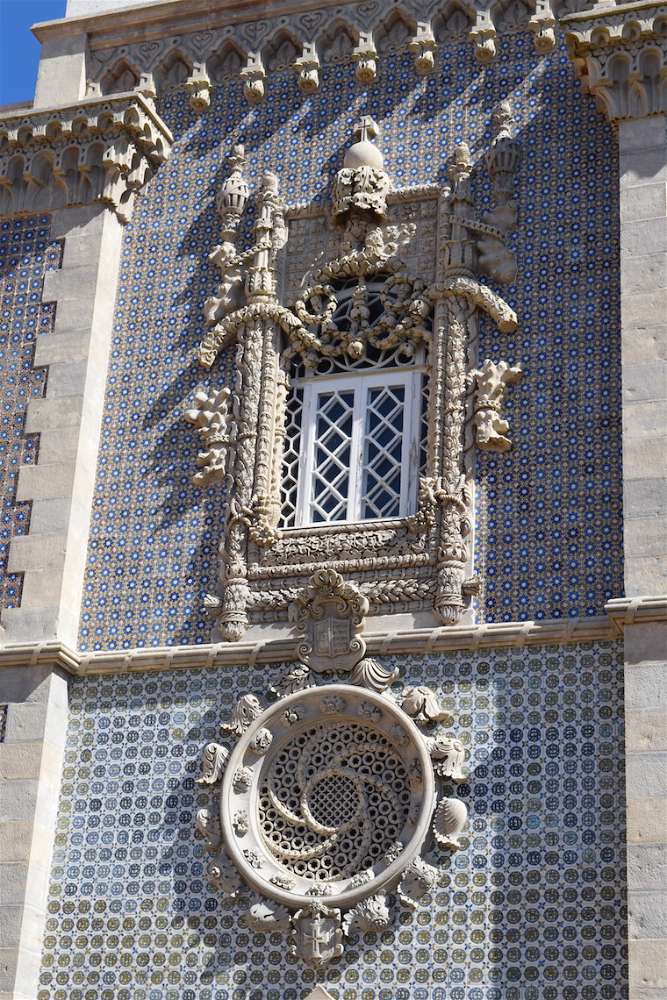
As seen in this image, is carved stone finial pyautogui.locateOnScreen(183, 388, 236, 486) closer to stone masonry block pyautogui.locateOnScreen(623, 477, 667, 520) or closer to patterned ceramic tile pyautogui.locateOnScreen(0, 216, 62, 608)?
patterned ceramic tile pyautogui.locateOnScreen(0, 216, 62, 608)

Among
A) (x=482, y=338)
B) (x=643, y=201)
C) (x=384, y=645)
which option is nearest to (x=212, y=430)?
(x=482, y=338)

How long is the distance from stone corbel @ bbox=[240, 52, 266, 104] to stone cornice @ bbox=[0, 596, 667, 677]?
4.82m

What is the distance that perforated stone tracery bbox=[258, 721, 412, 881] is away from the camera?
12.3 metres

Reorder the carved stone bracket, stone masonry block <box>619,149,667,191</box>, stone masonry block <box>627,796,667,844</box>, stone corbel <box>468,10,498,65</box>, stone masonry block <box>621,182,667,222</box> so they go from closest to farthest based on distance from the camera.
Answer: stone masonry block <box>627,796,667,844</box>
stone masonry block <box>621,182,667,222</box>
stone masonry block <box>619,149,667,191</box>
stone corbel <box>468,10,498,65</box>
the carved stone bracket

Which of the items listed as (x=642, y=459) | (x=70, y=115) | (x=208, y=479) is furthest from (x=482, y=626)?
(x=70, y=115)

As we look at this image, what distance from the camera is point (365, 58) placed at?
1509cm

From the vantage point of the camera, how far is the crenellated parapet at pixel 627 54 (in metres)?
13.7

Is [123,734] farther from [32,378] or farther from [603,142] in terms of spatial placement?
[603,142]

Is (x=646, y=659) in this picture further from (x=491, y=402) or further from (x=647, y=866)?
(x=491, y=402)

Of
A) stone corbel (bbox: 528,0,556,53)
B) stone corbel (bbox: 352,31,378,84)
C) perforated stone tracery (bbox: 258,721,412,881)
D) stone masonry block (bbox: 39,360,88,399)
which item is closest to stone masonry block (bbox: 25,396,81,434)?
stone masonry block (bbox: 39,360,88,399)

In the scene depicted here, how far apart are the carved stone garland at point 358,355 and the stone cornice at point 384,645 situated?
19cm

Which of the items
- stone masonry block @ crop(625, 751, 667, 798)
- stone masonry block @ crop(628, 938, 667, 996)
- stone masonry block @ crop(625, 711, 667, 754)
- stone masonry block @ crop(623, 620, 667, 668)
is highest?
stone masonry block @ crop(623, 620, 667, 668)

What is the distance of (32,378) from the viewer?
14.7 meters

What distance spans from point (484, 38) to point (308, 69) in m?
1.48
